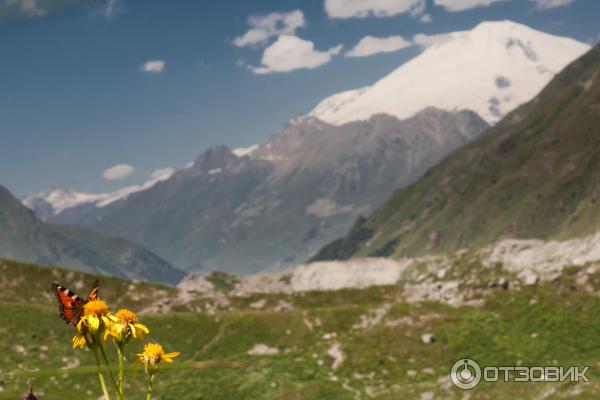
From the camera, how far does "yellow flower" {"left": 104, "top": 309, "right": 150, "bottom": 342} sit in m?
6.17

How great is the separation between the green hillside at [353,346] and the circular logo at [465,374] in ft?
2.86

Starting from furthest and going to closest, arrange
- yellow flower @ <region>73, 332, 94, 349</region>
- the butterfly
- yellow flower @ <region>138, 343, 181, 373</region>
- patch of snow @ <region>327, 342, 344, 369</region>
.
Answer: patch of snow @ <region>327, 342, 344, 369</region> → yellow flower @ <region>138, 343, 181, 373</region> → the butterfly → yellow flower @ <region>73, 332, 94, 349</region>

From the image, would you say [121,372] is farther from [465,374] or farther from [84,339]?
[465,374]

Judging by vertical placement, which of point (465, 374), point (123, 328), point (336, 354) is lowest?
point (465, 374)

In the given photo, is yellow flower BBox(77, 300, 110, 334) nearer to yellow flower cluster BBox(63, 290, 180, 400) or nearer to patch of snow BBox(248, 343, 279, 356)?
yellow flower cluster BBox(63, 290, 180, 400)

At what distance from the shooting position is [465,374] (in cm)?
4500

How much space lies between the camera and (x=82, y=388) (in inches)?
2040

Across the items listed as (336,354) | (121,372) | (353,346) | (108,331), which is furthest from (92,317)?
(353,346)

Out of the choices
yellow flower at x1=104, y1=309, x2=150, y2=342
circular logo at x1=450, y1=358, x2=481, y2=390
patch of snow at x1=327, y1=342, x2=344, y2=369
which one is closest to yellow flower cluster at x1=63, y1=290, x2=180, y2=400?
yellow flower at x1=104, y1=309, x2=150, y2=342

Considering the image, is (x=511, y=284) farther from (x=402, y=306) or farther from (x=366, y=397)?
(x=366, y=397)

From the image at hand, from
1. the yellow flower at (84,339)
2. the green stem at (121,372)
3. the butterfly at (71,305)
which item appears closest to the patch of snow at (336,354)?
the butterfly at (71,305)

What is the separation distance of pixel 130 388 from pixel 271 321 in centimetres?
2475

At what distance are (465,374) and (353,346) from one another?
497 inches

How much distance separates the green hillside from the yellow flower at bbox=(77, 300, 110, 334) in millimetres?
25284
